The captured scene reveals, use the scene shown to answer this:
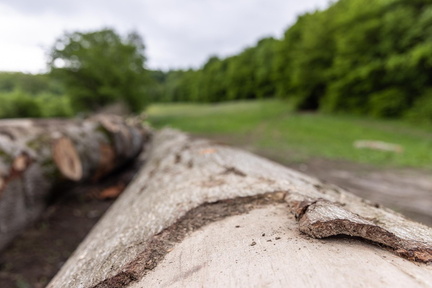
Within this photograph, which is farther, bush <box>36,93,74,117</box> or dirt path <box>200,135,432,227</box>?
bush <box>36,93,74,117</box>

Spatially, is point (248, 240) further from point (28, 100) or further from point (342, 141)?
point (28, 100)

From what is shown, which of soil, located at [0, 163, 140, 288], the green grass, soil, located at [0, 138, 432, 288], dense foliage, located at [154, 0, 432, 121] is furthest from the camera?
dense foliage, located at [154, 0, 432, 121]

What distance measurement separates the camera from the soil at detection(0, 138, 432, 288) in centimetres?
258

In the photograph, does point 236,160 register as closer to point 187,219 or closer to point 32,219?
point 187,219

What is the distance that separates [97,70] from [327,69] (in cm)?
1459

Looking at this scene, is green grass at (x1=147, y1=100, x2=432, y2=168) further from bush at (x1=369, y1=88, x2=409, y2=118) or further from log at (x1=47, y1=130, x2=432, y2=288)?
log at (x1=47, y1=130, x2=432, y2=288)

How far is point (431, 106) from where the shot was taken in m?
10.7

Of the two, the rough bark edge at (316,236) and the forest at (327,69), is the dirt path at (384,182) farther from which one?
the forest at (327,69)

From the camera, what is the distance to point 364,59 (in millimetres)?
13602

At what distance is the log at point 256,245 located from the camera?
2.84ft

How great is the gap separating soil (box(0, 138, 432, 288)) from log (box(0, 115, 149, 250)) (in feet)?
1.08

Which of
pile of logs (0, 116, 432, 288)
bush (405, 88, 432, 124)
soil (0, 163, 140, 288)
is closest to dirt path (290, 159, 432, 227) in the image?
pile of logs (0, 116, 432, 288)

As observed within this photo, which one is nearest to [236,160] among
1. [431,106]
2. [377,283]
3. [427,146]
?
[377,283]

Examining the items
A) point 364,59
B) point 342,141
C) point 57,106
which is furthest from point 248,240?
point 57,106
